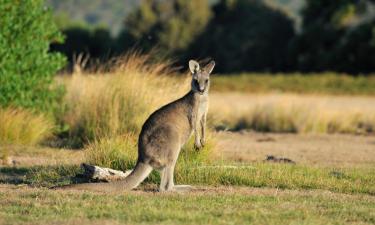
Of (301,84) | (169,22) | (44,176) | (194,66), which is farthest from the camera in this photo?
(169,22)

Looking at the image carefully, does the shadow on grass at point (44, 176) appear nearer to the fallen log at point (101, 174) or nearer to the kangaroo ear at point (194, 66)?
the fallen log at point (101, 174)

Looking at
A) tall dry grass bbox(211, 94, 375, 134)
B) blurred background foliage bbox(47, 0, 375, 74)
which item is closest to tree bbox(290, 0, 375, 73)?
blurred background foliage bbox(47, 0, 375, 74)

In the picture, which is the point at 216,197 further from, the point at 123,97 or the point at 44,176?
the point at 123,97

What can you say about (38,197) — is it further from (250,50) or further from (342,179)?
(250,50)

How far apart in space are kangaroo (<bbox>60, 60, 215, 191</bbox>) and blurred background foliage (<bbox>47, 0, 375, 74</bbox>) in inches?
1310

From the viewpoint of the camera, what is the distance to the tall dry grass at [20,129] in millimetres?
16641

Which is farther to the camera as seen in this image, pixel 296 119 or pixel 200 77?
pixel 296 119

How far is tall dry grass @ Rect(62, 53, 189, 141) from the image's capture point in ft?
53.2

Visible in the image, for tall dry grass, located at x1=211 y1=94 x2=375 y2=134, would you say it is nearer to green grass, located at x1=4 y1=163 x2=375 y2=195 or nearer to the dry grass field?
the dry grass field

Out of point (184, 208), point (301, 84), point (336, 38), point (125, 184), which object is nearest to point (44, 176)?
point (125, 184)

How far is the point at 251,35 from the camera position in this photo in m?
53.5

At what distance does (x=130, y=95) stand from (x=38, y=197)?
22.1ft

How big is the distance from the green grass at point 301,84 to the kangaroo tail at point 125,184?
85.2 feet

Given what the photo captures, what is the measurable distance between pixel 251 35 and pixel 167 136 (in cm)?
4372
